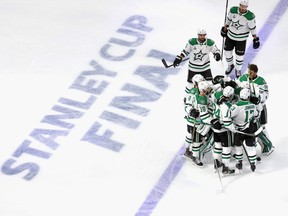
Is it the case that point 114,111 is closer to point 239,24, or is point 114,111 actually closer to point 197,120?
point 197,120

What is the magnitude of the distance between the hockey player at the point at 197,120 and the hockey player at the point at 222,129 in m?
0.10

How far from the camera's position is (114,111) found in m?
10.3

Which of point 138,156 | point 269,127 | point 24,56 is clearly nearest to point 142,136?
point 138,156

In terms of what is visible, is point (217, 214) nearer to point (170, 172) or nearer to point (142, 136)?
point (170, 172)

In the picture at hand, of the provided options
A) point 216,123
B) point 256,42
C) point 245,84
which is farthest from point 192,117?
point 256,42

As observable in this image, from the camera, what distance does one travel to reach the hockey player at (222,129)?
8.85 meters

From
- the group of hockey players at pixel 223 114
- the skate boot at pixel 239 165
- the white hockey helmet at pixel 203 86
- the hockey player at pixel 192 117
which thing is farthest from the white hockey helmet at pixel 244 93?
the skate boot at pixel 239 165

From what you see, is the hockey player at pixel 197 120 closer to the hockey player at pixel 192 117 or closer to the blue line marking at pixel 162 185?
the hockey player at pixel 192 117

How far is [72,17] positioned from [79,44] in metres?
0.56

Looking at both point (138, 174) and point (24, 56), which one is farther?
point (24, 56)

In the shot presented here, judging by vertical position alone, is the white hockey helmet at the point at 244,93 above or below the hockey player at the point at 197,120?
above

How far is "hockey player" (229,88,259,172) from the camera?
884 centimetres

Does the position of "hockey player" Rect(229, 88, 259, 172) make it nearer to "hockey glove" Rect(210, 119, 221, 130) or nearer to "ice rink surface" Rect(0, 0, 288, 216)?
"hockey glove" Rect(210, 119, 221, 130)

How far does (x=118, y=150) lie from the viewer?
9.80 metres
